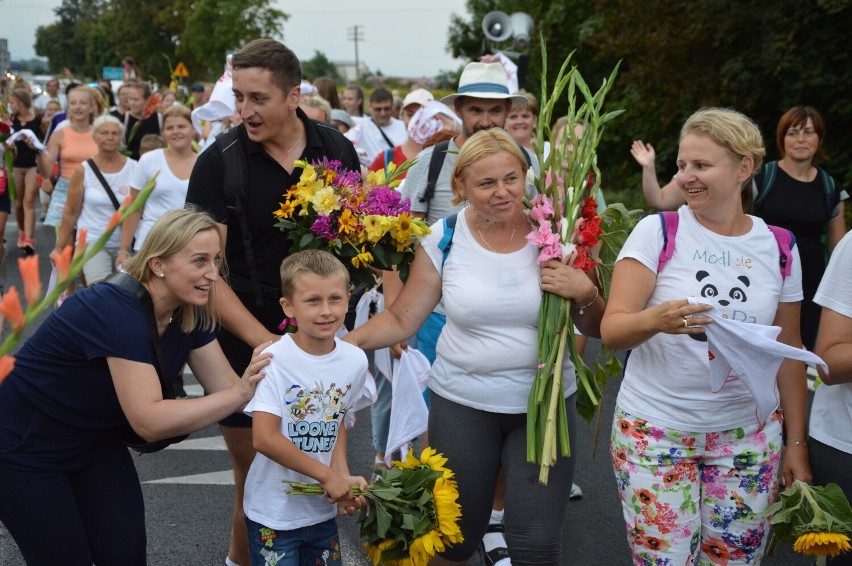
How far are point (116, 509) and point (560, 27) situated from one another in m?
25.3

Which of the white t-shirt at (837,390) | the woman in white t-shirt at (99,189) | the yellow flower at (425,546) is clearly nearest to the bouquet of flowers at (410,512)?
the yellow flower at (425,546)

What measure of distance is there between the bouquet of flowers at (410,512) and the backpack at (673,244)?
104 centimetres

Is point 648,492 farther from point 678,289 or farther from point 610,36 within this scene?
point 610,36

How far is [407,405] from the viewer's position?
4.37 m

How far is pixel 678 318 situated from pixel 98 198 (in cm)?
605

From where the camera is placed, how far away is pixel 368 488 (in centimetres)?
344

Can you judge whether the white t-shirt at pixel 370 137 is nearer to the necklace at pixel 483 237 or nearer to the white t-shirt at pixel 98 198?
the white t-shirt at pixel 98 198

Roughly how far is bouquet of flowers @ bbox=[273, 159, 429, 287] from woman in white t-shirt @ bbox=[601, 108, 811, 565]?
2.74 ft

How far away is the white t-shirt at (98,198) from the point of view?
26.2 ft

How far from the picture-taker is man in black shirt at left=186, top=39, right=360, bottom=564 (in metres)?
3.81

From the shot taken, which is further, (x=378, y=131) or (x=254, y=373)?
(x=378, y=131)

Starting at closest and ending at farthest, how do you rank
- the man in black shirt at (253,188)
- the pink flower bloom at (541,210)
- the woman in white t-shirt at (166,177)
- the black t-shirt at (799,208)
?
the pink flower bloom at (541,210) → the man in black shirt at (253,188) → the black t-shirt at (799,208) → the woman in white t-shirt at (166,177)

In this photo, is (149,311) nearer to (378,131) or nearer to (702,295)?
(702,295)

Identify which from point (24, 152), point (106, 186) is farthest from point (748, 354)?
point (24, 152)
